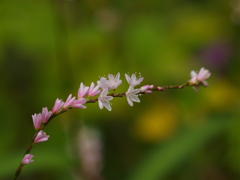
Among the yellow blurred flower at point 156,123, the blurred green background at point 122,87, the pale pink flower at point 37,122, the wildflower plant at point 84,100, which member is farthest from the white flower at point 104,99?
the yellow blurred flower at point 156,123

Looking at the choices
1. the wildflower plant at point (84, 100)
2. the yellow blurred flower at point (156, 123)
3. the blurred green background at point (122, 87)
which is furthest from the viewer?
the yellow blurred flower at point (156, 123)

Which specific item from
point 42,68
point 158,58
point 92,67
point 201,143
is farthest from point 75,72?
point 201,143

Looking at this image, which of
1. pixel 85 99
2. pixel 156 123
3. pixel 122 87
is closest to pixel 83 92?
pixel 85 99

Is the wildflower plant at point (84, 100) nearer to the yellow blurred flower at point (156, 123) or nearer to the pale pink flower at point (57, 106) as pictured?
the pale pink flower at point (57, 106)

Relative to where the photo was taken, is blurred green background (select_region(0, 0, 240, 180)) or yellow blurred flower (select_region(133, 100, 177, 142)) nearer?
blurred green background (select_region(0, 0, 240, 180))

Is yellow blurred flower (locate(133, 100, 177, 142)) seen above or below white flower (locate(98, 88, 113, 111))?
above

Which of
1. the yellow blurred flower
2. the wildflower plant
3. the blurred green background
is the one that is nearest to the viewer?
the wildflower plant

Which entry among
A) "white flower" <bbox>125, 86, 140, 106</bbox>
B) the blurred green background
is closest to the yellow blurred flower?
the blurred green background

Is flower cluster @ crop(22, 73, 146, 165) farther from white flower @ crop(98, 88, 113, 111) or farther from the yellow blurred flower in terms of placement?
the yellow blurred flower

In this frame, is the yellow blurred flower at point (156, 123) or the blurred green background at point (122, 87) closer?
the blurred green background at point (122, 87)

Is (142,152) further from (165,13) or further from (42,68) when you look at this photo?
(165,13)
